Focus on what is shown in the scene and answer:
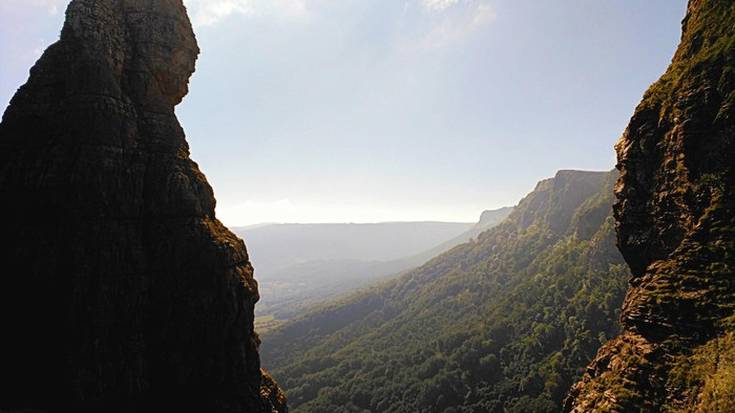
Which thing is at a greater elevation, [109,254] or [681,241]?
[109,254]

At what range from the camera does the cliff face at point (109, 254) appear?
28328 millimetres

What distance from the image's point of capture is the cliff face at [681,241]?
24.8 meters

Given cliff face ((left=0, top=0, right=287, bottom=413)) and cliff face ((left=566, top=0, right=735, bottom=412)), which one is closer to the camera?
cliff face ((left=566, top=0, right=735, bottom=412))

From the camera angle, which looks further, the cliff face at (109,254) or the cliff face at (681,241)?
the cliff face at (109,254)

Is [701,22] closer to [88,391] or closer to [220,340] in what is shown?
[220,340]

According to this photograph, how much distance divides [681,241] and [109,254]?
43.3 m

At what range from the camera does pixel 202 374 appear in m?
31.0

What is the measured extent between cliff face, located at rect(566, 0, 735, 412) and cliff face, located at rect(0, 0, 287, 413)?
29898 millimetres

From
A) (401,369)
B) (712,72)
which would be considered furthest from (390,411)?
(712,72)

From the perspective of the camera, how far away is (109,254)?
29.7 meters

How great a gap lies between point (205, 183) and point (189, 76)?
12.2m

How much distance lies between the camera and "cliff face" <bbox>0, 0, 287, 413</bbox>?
28328mm

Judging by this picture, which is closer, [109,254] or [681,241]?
[681,241]

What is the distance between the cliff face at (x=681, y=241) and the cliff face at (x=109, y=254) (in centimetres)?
2990
